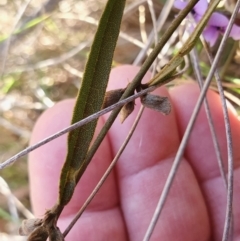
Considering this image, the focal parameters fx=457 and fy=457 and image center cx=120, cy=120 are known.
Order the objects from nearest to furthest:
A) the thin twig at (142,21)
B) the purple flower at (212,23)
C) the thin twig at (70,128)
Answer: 1. the thin twig at (70,128)
2. the purple flower at (212,23)
3. the thin twig at (142,21)

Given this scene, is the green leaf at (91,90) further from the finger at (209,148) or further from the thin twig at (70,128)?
the finger at (209,148)

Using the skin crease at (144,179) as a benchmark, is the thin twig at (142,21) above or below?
above

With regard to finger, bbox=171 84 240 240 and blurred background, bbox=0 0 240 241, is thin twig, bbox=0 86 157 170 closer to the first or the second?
finger, bbox=171 84 240 240

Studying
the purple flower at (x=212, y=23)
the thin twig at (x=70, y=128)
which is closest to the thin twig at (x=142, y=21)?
the purple flower at (x=212, y=23)

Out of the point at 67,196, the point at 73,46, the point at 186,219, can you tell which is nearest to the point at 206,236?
the point at 186,219

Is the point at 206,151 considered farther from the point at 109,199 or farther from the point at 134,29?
the point at 134,29

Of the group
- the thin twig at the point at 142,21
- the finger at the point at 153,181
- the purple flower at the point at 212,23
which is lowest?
the finger at the point at 153,181
